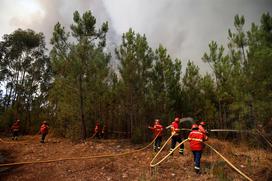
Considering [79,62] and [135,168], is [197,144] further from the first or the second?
[79,62]

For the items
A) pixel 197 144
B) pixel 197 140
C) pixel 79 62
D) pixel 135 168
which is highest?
pixel 79 62

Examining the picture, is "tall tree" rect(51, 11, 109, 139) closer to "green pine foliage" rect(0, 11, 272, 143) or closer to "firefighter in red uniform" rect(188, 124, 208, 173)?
"green pine foliage" rect(0, 11, 272, 143)

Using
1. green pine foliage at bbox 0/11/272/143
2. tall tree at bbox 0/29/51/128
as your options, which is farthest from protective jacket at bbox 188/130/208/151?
tall tree at bbox 0/29/51/128

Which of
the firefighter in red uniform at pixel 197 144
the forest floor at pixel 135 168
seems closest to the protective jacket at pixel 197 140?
the firefighter in red uniform at pixel 197 144

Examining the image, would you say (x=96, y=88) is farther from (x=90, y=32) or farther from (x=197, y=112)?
(x=197, y=112)

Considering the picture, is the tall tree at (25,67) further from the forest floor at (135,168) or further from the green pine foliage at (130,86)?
the forest floor at (135,168)

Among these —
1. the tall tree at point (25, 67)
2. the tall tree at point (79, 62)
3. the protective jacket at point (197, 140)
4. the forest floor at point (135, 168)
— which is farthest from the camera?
the tall tree at point (25, 67)

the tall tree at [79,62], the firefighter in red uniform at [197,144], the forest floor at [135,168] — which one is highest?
the tall tree at [79,62]

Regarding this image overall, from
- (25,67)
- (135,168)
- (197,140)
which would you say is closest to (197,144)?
(197,140)

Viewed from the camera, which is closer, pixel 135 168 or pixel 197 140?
pixel 197 140

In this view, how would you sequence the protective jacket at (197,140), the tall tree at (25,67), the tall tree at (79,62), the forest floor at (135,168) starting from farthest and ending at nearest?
1. the tall tree at (25,67)
2. the tall tree at (79,62)
3. the protective jacket at (197,140)
4. the forest floor at (135,168)

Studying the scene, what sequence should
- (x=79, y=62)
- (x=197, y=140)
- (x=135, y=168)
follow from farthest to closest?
1. (x=79, y=62)
2. (x=135, y=168)
3. (x=197, y=140)

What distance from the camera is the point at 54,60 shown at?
15.4m

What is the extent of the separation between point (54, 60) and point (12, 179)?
8.81 metres
